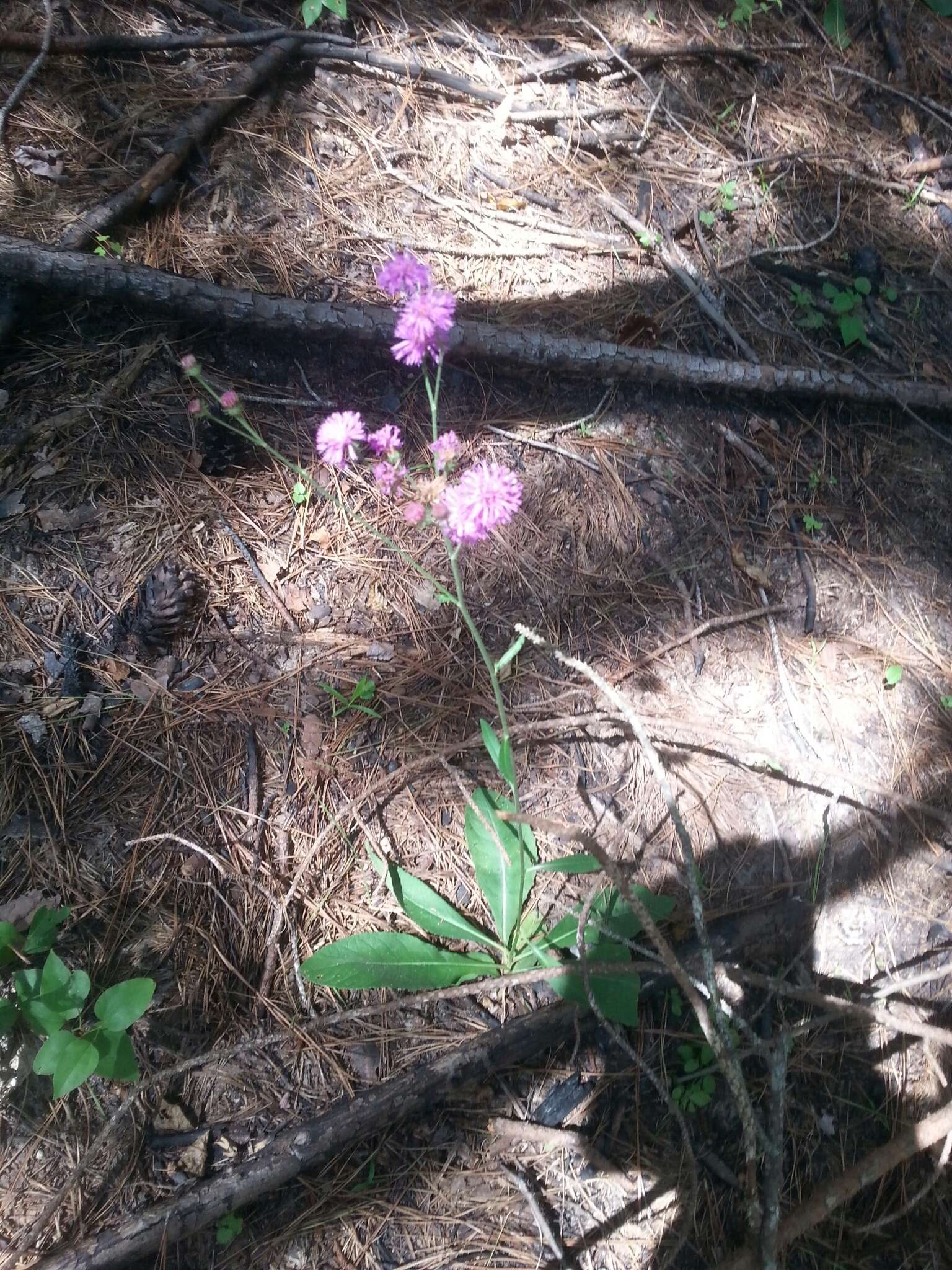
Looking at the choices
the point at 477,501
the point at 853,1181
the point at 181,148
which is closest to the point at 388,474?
the point at 477,501

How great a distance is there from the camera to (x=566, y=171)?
92.7 inches

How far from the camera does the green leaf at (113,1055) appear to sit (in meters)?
1.27

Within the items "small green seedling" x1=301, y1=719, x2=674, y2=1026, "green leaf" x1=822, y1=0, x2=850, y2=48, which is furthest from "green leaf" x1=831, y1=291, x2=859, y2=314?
"small green seedling" x1=301, y1=719, x2=674, y2=1026

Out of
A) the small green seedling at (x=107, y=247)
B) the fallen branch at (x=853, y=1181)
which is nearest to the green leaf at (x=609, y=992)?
the fallen branch at (x=853, y=1181)

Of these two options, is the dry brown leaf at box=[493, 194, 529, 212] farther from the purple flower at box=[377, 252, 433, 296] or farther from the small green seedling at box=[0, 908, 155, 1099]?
the small green seedling at box=[0, 908, 155, 1099]

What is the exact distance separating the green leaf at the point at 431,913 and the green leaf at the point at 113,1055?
1.79ft

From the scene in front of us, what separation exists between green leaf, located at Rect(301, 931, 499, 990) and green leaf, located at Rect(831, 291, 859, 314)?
2.31 m

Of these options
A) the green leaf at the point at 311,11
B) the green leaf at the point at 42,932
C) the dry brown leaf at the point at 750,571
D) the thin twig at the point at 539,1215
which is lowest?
the thin twig at the point at 539,1215

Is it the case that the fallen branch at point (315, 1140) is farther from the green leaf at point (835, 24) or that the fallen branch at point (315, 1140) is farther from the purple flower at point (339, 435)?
the green leaf at point (835, 24)

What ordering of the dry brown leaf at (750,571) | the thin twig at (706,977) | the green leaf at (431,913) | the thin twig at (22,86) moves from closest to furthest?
the thin twig at (706,977), the green leaf at (431,913), the thin twig at (22,86), the dry brown leaf at (750,571)

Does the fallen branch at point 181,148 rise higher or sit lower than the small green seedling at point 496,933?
higher

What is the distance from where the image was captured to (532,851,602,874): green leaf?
1.52 meters

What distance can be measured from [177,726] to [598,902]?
3.30 feet

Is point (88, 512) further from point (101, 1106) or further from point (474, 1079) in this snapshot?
point (474, 1079)
